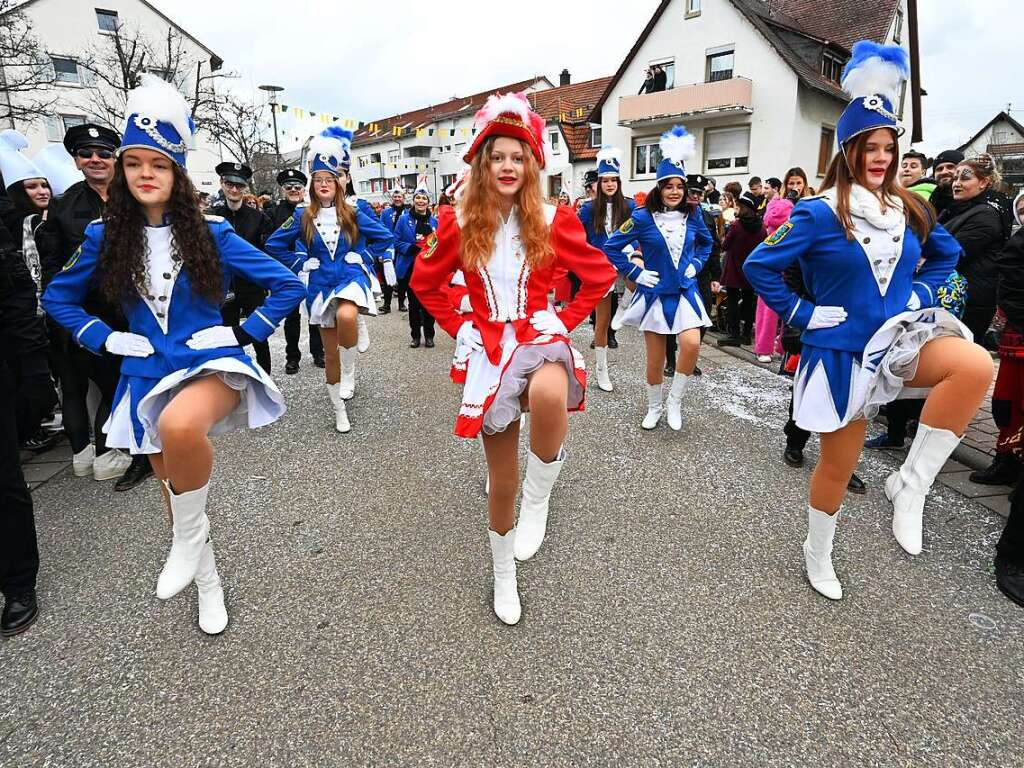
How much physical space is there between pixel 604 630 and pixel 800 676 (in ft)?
2.59

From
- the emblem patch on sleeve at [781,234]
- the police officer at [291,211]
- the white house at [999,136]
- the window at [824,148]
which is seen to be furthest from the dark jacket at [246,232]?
the white house at [999,136]

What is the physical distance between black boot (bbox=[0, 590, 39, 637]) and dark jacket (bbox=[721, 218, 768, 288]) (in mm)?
7709

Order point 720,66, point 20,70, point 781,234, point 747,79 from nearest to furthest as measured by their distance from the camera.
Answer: point 781,234 < point 747,79 < point 720,66 < point 20,70

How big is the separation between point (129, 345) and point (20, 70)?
36321 millimetres

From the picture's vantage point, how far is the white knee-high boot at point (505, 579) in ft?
8.76

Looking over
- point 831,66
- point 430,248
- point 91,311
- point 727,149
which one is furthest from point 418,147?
point 430,248

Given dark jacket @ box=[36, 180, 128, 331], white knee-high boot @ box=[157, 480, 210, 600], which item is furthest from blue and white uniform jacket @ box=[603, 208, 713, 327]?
dark jacket @ box=[36, 180, 128, 331]

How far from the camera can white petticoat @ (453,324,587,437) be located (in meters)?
2.46

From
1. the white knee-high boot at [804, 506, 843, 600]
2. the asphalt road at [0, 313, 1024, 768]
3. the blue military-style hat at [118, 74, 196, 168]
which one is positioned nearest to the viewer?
the asphalt road at [0, 313, 1024, 768]

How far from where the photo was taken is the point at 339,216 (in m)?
5.55

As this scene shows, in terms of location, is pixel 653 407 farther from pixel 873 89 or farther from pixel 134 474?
pixel 134 474

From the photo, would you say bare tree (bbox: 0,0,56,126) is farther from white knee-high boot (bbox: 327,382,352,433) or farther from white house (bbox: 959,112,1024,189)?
white house (bbox: 959,112,1024,189)

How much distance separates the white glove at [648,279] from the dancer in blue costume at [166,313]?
128 inches

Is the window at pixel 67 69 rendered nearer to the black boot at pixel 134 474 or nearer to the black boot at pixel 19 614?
the black boot at pixel 134 474
